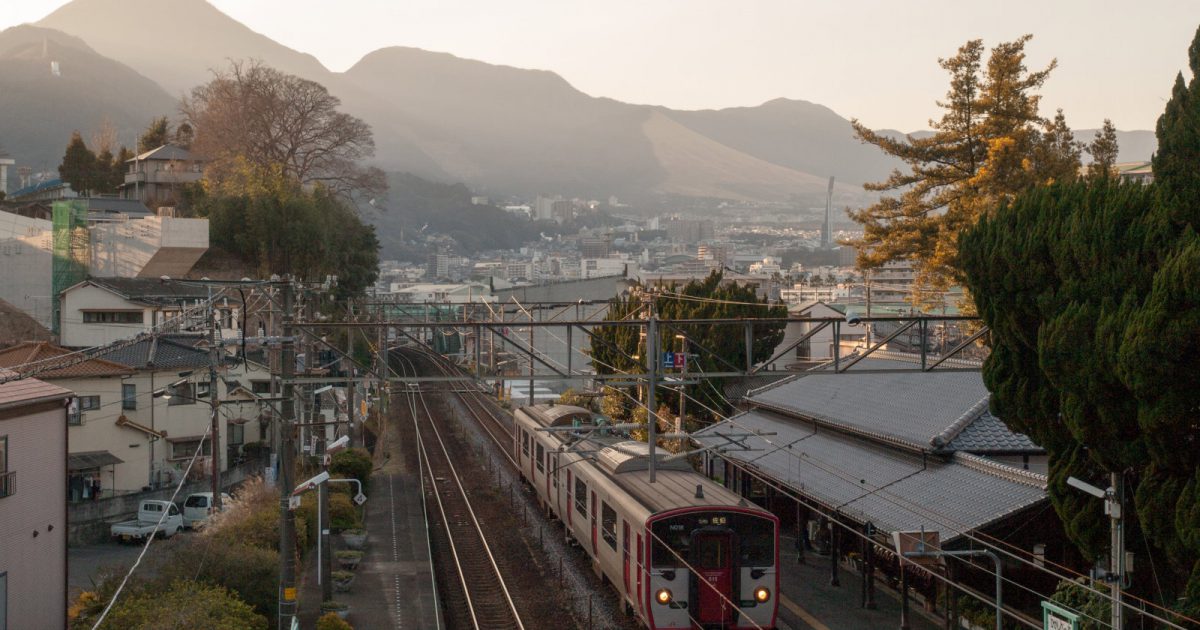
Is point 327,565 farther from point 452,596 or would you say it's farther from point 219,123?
point 219,123

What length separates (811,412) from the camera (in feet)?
73.1

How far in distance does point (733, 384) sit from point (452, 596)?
52.4 feet

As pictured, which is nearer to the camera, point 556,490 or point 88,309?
point 556,490

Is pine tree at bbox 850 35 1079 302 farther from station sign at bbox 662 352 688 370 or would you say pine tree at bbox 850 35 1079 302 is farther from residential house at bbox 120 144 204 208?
residential house at bbox 120 144 204 208

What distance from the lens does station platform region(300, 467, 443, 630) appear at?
16.3m

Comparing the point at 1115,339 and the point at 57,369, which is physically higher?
the point at 1115,339

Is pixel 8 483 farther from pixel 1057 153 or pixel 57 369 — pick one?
pixel 1057 153

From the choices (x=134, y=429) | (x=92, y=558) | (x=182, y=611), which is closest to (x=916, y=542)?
(x=182, y=611)

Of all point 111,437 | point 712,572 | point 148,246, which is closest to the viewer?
point 712,572

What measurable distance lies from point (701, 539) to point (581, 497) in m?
5.33

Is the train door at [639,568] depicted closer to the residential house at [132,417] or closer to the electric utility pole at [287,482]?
the electric utility pole at [287,482]

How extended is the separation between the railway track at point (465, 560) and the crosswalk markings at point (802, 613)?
4070 millimetres

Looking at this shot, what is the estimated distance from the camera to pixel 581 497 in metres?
18.8

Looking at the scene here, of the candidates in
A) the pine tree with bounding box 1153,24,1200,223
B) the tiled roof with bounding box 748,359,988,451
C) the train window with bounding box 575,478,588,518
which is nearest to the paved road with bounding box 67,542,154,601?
the train window with bounding box 575,478,588,518
